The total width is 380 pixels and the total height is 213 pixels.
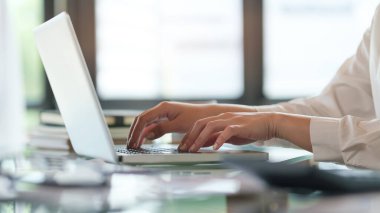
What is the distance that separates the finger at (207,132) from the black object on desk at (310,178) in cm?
65

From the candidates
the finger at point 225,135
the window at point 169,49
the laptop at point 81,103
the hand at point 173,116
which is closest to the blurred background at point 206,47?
the window at point 169,49

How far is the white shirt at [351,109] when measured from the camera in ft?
4.21

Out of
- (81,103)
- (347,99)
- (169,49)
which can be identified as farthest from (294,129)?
(169,49)

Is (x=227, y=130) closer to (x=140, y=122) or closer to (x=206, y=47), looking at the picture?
(x=140, y=122)

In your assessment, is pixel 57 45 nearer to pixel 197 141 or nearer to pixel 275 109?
pixel 197 141

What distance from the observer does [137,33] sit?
3.98 m

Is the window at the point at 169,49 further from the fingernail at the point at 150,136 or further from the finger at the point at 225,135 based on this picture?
the finger at the point at 225,135

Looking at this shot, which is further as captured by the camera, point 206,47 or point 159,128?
point 206,47

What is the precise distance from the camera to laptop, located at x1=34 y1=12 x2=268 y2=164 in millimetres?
1102

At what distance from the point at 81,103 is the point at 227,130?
0.99 feet

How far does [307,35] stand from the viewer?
13.4 feet

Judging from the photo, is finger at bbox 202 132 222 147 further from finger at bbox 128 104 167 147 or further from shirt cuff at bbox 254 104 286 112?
shirt cuff at bbox 254 104 286 112

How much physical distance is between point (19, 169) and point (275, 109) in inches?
36.6

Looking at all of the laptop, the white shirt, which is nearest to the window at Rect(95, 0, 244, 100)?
the white shirt
